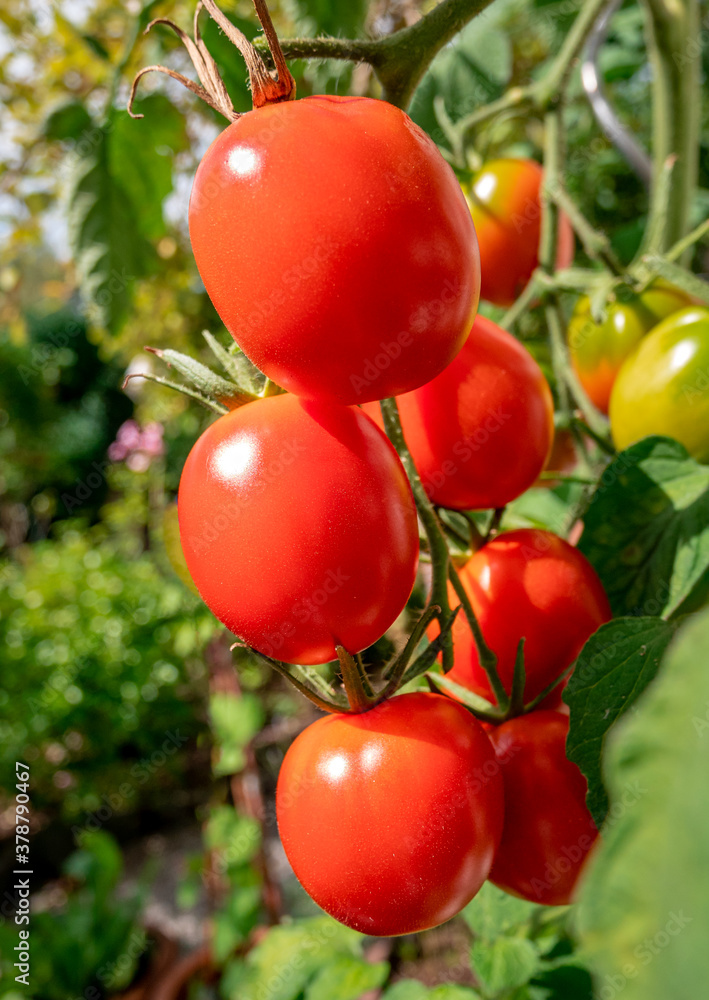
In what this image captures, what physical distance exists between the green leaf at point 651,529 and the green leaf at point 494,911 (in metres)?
0.18

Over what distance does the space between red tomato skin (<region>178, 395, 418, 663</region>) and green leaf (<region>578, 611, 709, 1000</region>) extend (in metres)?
0.15

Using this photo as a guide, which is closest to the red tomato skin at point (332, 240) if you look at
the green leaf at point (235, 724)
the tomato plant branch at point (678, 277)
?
the tomato plant branch at point (678, 277)

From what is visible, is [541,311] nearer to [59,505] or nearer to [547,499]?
[547,499]

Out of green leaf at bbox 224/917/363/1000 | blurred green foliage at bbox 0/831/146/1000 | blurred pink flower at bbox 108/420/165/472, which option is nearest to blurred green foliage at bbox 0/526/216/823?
blurred pink flower at bbox 108/420/165/472

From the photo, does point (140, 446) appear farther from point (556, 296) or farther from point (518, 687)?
point (518, 687)

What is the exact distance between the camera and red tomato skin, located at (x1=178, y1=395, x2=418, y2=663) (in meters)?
0.26

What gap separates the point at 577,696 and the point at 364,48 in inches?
10.7

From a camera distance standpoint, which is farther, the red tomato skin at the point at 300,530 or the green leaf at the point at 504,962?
the green leaf at the point at 504,962

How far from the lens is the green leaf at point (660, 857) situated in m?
0.11

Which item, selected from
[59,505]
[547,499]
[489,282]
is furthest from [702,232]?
[59,505]

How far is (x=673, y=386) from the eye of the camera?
1.28ft

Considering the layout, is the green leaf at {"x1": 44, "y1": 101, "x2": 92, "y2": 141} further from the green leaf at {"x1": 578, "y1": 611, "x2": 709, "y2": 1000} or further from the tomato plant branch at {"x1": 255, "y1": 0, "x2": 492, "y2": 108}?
the green leaf at {"x1": 578, "y1": 611, "x2": 709, "y2": 1000}

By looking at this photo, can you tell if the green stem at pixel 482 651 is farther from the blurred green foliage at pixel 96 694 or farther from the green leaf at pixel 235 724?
the blurred green foliage at pixel 96 694

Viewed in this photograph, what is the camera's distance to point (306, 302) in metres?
0.24
